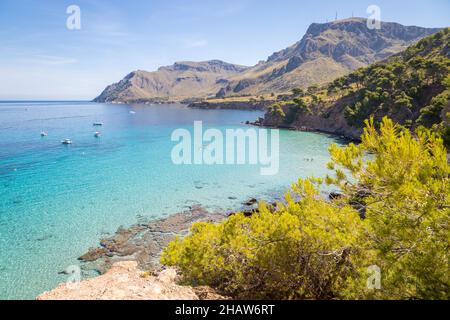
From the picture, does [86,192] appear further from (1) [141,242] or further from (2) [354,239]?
A: (2) [354,239]

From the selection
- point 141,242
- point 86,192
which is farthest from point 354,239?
point 86,192

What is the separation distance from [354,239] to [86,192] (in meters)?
38.1

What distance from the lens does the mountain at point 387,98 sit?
66125 mm

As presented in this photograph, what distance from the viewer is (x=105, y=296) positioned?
11.5m

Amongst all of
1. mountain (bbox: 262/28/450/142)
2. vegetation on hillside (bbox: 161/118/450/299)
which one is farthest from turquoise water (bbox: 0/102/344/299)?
mountain (bbox: 262/28/450/142)

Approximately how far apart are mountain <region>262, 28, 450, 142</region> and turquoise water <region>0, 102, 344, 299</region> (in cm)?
2009

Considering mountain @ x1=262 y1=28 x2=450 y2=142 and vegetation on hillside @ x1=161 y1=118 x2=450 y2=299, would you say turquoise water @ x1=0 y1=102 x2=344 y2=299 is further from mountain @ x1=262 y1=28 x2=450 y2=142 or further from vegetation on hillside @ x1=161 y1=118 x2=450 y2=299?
mountain @ x1=262 y1=28 x2=450 y2=142

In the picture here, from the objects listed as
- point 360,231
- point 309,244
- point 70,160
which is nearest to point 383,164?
point 360,231

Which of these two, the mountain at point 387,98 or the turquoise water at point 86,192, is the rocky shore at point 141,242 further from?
the mountain at point 387,98

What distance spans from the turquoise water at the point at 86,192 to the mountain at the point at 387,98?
20093 millimetres

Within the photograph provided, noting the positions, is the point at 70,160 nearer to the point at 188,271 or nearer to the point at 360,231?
the point at 188,271

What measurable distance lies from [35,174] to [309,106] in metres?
89.9

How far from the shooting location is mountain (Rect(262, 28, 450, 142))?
6612 cm

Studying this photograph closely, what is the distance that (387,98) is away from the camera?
2933 inches
